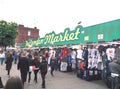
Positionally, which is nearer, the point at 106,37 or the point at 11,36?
the point at 106,37

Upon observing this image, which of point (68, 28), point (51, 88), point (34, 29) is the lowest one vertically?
point (51, 88)

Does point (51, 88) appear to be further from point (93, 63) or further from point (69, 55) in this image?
point (69, 55)

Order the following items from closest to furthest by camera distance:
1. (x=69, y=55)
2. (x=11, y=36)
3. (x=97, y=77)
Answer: (x=97, y=77)
(x=69, y=55)
(x=11, y=36)

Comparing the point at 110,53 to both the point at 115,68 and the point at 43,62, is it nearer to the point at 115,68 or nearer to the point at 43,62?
the point at 115,68

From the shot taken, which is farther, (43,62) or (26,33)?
(26,33)

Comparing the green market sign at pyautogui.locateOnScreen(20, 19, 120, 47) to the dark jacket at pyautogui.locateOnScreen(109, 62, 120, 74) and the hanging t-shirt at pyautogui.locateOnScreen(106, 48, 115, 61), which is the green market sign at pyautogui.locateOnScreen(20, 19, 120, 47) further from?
the dark jacket at pyautogui.locateOnScreen(109, 62, 120, 74)

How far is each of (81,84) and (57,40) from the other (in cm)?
816

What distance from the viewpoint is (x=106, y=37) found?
13445mm

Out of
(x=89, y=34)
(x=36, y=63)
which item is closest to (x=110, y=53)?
(x=89, y=34)

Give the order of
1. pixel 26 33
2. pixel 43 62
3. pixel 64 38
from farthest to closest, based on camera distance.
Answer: pixel 26 33 < pixel 64 38 < pixel 43 62

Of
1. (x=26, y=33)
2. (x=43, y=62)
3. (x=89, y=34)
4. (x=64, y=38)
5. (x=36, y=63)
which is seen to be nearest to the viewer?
(x=43, y=62)

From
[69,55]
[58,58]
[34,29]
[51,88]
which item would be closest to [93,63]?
[51,88]

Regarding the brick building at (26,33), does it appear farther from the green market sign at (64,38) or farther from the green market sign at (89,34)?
the green market sign at (89,34)

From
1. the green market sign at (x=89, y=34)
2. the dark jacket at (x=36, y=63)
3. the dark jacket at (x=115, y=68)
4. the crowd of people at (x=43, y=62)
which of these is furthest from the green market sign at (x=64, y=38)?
the dark jacket at (x=115, y=68)
